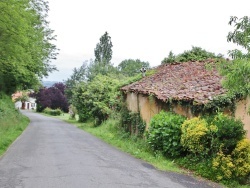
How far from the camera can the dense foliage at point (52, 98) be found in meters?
86.1

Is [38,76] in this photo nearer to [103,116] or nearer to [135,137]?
[103,116]

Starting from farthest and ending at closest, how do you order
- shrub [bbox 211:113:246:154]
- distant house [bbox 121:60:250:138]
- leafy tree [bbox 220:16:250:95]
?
distant house [bbox 121:60:250:138]
shrub [bbox 211:113:246:154]
leafy tree [bbox 220:16:250:95]

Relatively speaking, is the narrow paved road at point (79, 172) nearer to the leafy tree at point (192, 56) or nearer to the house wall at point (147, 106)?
the house wall at point (147, 106)

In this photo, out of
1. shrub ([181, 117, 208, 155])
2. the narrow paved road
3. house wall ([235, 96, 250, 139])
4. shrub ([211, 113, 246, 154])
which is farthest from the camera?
house wall ([235, 96, 250, 139])

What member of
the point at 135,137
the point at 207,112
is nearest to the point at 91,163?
the point at 207,112

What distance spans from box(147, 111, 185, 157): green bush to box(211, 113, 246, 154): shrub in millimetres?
2163

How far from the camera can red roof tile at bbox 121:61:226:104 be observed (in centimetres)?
1356

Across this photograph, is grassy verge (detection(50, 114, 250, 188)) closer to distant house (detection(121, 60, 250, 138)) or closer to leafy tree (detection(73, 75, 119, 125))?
distant house (detection(121, 60, 250, 138))

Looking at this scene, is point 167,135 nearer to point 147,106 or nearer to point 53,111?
point 147,106

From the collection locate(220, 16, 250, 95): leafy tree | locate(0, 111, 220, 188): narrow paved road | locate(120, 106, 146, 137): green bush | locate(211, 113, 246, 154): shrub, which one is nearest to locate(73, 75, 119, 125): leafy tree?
locate(120, 106, 146, 137): green bush

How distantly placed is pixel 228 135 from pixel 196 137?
1.03 metres

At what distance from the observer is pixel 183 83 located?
1689cm

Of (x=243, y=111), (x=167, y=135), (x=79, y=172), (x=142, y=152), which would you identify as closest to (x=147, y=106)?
(x=142, y=152)

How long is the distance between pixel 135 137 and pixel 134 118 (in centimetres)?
148
